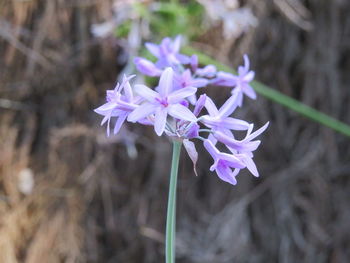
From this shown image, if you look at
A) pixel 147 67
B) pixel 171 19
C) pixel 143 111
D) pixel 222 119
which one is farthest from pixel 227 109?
pixel 171 19

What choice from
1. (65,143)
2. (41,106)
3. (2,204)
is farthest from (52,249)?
(41,106)

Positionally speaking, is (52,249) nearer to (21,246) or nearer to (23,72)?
(21,246)

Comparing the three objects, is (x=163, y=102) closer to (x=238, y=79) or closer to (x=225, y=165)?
(x=225, y=165)

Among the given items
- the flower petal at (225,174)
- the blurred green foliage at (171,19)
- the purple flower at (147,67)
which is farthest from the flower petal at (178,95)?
the blurred green foliage at (171,19)

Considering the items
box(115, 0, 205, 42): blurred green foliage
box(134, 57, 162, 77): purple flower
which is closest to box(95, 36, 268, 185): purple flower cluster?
box(134, 57, 162, 77): purple flower

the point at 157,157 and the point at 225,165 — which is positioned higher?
the point at 157,157

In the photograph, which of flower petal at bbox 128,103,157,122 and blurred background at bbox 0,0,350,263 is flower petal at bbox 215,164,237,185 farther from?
blurred background at bbox 0,0,350,263
